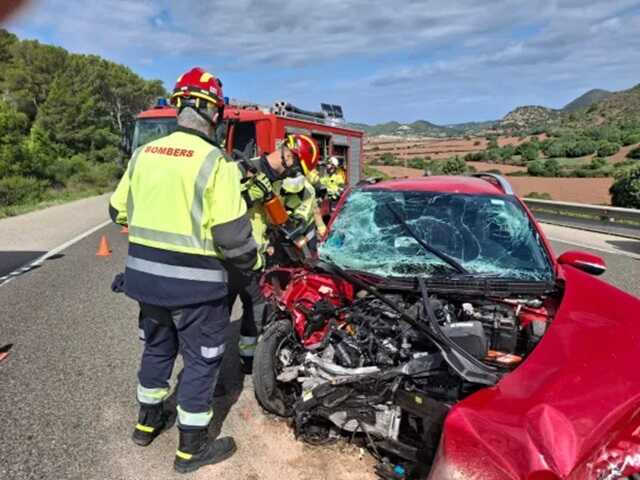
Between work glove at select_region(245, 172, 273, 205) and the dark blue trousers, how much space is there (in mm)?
1047

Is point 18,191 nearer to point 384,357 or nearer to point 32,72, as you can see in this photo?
point 384,357

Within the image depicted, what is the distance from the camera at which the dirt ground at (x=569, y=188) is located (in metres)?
19.4

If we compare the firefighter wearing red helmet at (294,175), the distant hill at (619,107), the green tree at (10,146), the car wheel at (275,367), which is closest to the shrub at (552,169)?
the green tree at (10,146)

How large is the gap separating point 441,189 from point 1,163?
2293 centimetres

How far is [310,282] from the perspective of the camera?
3.53 metres

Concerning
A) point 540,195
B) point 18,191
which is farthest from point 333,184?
point 18,191

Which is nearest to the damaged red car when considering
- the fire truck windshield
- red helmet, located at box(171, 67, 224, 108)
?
red helmet, located at box(171, 67, 224, 108)

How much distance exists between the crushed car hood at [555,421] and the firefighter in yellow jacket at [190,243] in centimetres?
135

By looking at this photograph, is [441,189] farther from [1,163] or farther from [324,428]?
[1,163]

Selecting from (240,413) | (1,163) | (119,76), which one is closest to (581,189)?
(240,413)

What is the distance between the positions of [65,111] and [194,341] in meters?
38.4

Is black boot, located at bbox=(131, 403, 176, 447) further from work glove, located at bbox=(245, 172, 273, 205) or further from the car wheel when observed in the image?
work glove, located at bbox=(245, 172, 273, 205)

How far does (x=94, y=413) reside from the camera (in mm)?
3578

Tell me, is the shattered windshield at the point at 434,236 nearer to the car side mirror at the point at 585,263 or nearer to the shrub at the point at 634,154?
the car side mirror at the point at 585,263
